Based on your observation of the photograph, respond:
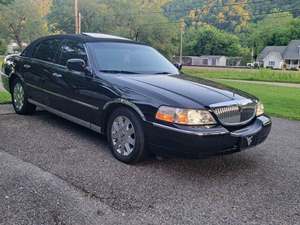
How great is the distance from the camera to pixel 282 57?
73.0 meters

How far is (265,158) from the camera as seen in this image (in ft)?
15.6

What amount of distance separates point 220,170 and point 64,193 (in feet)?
6.22

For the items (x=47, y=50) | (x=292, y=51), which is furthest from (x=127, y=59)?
(x=292, y=51)

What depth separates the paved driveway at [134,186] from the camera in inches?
118

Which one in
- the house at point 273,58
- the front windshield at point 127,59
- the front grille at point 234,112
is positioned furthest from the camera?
the house at point 273,58

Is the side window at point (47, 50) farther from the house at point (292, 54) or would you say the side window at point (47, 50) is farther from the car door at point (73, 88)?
the house at point (292, 54)

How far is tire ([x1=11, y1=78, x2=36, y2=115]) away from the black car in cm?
26

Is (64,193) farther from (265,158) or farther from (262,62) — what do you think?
(262,62)

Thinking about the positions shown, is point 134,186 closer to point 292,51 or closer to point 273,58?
point 273,58

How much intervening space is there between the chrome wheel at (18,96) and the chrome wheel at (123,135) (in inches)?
109

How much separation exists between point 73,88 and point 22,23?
186ft

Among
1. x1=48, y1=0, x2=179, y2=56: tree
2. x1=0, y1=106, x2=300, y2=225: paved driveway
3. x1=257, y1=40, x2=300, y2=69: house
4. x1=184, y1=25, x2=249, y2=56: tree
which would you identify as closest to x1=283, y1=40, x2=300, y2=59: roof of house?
x1=257, y1=40, x2=300, y2=69: house

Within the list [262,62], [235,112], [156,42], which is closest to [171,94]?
[235,112]

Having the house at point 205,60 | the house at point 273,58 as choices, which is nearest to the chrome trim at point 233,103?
the house at point 273,58
